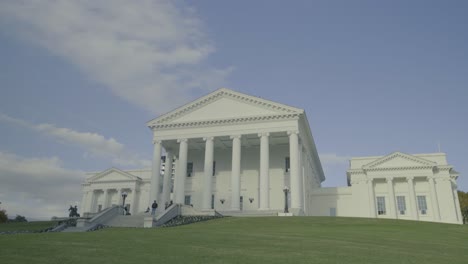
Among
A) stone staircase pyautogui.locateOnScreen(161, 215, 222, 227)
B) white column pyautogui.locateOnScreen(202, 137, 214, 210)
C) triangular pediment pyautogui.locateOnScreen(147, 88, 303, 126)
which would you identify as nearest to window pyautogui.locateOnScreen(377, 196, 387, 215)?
triangular pediment pyautogui.locateOnScreen(147, 88, 303, 126)

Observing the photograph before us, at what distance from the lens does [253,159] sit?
54.9 metres

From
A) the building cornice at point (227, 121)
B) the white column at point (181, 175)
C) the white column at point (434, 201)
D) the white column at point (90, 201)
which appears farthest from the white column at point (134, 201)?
the white column at point (434, 201)

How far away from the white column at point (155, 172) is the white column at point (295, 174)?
16857 mm

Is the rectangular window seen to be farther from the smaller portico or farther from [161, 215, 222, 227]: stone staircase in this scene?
[161, 215, 222, 227]: stone staircase

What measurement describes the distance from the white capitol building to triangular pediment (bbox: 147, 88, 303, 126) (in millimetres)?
122

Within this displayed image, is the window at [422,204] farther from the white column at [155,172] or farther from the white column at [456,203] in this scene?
the white column at [155,172]

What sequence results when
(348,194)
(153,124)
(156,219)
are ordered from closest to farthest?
1. (156,219)
2. (153,124)
3. (348,194)

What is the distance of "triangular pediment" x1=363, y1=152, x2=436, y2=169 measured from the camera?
5409 cm

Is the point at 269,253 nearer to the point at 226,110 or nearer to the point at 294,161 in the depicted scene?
the point at 294,161

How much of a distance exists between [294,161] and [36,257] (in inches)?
1364

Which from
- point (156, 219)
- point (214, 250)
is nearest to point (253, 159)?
point (156, 219)

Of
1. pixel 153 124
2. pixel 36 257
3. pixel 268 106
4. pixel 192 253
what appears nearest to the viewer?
pixel 36 257

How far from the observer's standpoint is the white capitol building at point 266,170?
4741 cm

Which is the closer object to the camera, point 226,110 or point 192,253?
point 192,253
